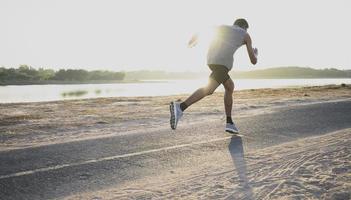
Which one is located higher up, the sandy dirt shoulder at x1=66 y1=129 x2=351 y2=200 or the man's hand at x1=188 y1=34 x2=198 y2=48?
the man's hand at x1=188 y1=34 x2=198 y2=48

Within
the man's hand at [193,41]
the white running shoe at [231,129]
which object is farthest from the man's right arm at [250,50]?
the white running shoe at [231,129]

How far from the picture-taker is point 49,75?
87062 mm

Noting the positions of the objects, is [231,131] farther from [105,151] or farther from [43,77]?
[43,77]

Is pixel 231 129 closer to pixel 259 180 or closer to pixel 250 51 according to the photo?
pixel 250 51

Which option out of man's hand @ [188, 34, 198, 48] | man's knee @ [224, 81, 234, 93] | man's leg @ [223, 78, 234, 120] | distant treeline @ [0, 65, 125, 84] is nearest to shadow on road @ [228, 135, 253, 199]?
man's leg @ [223, 78, 234, 120]

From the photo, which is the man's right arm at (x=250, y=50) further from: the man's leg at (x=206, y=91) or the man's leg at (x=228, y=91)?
the man's leg at (x=206, y=91)

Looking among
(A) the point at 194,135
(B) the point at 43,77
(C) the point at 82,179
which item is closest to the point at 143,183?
(C) the point at 82,179

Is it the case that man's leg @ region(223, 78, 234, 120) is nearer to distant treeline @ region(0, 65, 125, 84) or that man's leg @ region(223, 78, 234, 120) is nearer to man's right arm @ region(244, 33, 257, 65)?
man's right arm @ region(244, 33, 257, 65)

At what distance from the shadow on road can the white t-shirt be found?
138cm

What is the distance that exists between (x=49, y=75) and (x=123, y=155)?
86311 mm

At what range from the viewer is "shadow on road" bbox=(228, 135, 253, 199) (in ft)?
11.8

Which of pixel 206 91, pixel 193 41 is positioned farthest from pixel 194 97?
pixel 193 41

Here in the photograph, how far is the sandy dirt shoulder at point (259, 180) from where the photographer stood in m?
3.53

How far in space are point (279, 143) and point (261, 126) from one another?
6.57ft
